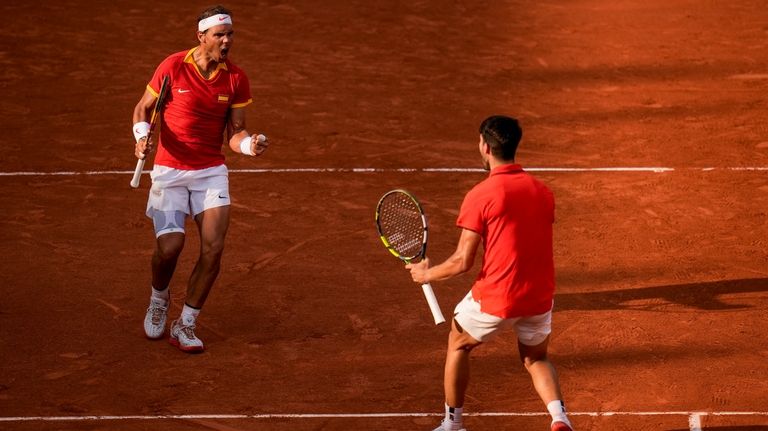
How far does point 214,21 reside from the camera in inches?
344

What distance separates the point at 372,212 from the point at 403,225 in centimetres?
374

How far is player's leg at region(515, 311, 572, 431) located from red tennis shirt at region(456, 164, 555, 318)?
0.16 m

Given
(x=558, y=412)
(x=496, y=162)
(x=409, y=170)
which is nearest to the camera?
(x=496, y=162)

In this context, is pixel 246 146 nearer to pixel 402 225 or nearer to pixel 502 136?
pixel 402 225

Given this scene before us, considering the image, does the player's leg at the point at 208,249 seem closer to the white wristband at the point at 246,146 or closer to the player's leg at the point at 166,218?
the player's leg at the point at 166,218

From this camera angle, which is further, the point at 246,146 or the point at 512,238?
the point at 246,146

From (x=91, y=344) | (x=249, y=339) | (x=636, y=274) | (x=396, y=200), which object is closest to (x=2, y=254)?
(x=91, y=344)

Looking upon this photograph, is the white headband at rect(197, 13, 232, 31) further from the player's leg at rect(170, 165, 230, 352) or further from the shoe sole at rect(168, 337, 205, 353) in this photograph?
the shoe sole at rect(168, 337, 205, 353)

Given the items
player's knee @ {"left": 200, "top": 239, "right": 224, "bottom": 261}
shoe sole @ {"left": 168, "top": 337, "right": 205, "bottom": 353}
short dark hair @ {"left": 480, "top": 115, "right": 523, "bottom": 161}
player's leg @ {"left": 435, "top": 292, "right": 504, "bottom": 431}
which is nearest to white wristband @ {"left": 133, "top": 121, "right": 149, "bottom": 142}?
player's knee @ {"left": 200, "top": 239, "right": 224, "bottom": 261}

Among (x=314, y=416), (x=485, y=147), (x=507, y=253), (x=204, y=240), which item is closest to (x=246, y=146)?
(x=204, y=240)

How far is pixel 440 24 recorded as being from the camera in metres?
18.3

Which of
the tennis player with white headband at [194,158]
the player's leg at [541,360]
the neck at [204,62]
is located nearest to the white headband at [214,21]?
the tennis player with white headband at [194,158]

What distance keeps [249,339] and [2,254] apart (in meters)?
2.83

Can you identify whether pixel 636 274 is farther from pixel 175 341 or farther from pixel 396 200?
pixel 175 341
